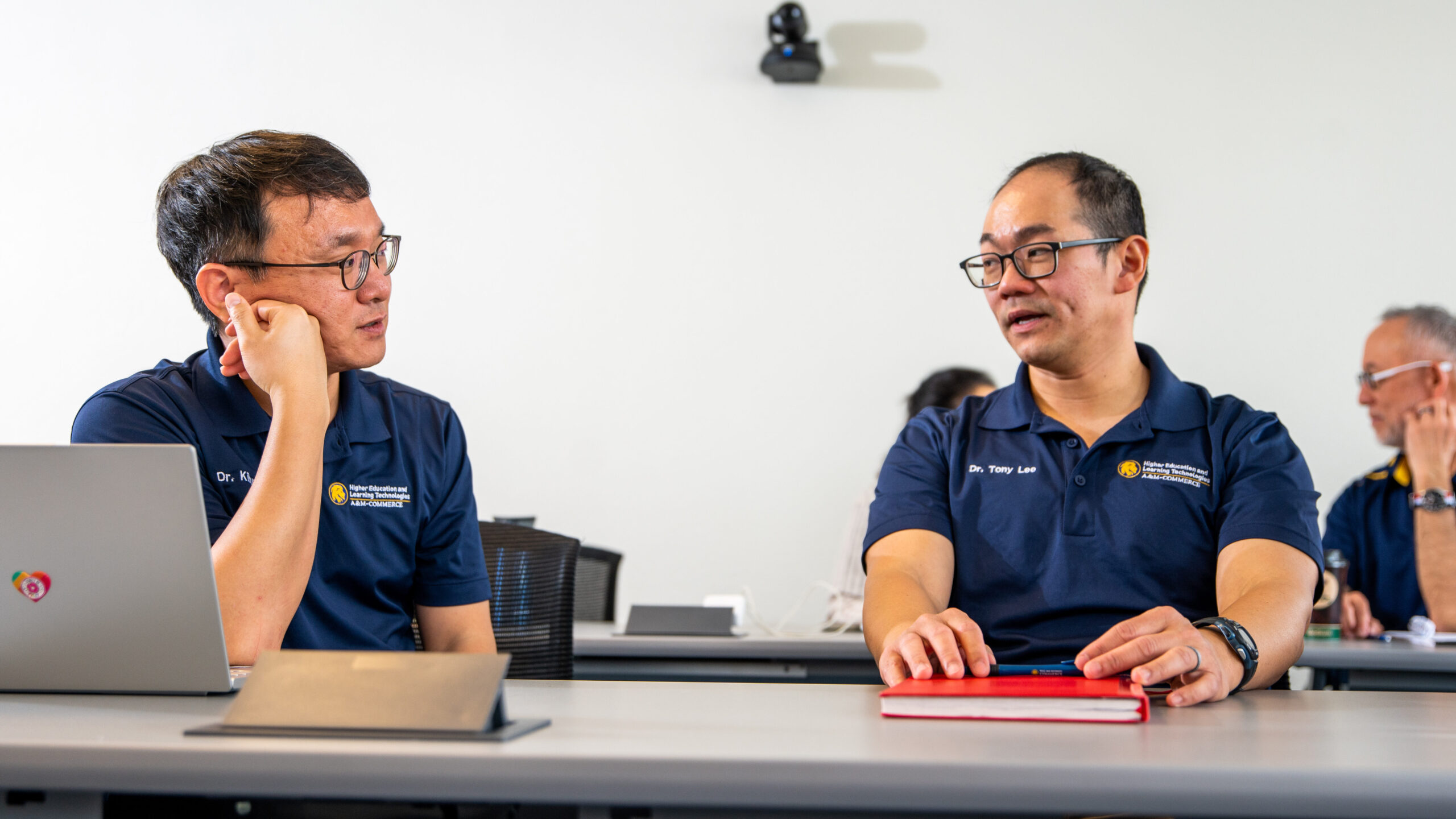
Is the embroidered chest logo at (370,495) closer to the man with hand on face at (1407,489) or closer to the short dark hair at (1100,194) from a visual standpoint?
the short dark hair at (1100,194)

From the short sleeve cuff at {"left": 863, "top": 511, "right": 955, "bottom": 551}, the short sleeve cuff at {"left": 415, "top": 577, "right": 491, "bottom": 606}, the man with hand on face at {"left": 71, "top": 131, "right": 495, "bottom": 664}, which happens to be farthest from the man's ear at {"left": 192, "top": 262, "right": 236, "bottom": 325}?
the short sleeve cuff at {"left": 863, "top": 511, "right": 955, "bottom": 551}

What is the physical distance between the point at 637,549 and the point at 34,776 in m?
3.24

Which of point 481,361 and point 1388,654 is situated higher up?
point 481,361

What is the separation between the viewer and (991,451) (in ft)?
5.67

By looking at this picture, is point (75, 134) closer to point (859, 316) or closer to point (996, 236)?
point (859, 316)

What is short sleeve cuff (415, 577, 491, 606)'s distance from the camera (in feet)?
5.38

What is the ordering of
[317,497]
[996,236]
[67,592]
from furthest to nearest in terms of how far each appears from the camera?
[996,236]
[317,497]
[67,592]

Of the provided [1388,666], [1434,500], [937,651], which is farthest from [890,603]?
[1434,500]

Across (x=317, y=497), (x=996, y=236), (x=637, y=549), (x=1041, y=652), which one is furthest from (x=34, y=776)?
(x=637, y=549)

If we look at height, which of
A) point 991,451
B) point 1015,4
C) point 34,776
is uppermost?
point 1015,4

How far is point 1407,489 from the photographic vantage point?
3.03 meters

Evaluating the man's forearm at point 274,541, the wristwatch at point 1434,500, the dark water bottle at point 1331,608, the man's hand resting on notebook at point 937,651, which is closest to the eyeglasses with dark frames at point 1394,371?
the wristwatch at point 1434,500

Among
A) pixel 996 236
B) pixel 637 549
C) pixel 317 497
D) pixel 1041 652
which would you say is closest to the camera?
pixel 317 497

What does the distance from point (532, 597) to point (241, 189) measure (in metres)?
0.84
